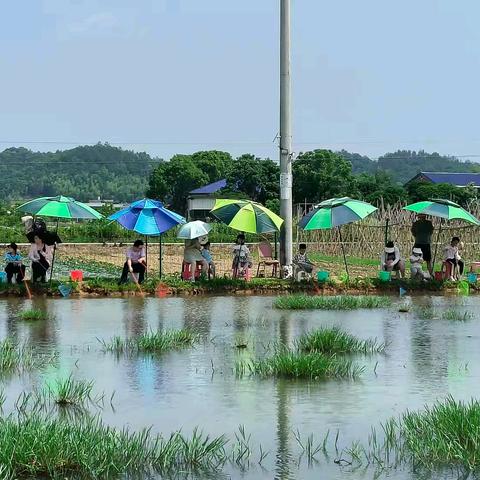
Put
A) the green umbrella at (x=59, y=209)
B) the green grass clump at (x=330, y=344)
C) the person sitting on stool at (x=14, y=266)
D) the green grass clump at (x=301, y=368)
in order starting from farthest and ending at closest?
the person sitting on stool at (x=14, y=266) → the green umbrella at (x=59, y=209) → the green grass clump at (x=330, y=344) → the green grass clump at (x=301, y=368)

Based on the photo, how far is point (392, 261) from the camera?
22.2 m

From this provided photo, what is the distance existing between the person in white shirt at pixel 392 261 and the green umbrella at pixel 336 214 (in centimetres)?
106

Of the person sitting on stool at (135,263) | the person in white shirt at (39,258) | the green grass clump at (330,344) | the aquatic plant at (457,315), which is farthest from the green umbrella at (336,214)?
the green grass clump at (330,344)

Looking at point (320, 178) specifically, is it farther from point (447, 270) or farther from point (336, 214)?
point (336, 214)

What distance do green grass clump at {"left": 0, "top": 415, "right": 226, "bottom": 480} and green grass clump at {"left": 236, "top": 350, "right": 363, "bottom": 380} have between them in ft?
9.28

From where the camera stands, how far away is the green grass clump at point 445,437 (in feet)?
23.0

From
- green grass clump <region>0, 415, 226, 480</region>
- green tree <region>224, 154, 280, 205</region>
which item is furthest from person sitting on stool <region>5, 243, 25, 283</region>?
green tree <region>224, 154, 280, 205</region>

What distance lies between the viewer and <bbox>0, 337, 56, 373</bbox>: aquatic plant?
35.0 ft

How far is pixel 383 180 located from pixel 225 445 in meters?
60.1

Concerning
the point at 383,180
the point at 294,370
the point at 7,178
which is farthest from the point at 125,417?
the point at 7,178

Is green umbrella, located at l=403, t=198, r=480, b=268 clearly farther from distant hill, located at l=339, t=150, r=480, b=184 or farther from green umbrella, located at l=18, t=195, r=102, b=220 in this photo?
distant hill, located at l=339, t=150, r=480, b=184

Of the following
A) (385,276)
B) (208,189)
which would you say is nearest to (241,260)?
(385,276)

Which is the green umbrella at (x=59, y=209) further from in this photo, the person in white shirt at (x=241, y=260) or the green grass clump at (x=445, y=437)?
the green grass clump at (x=445, y=437)

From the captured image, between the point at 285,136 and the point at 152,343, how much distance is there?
10.9 metres
